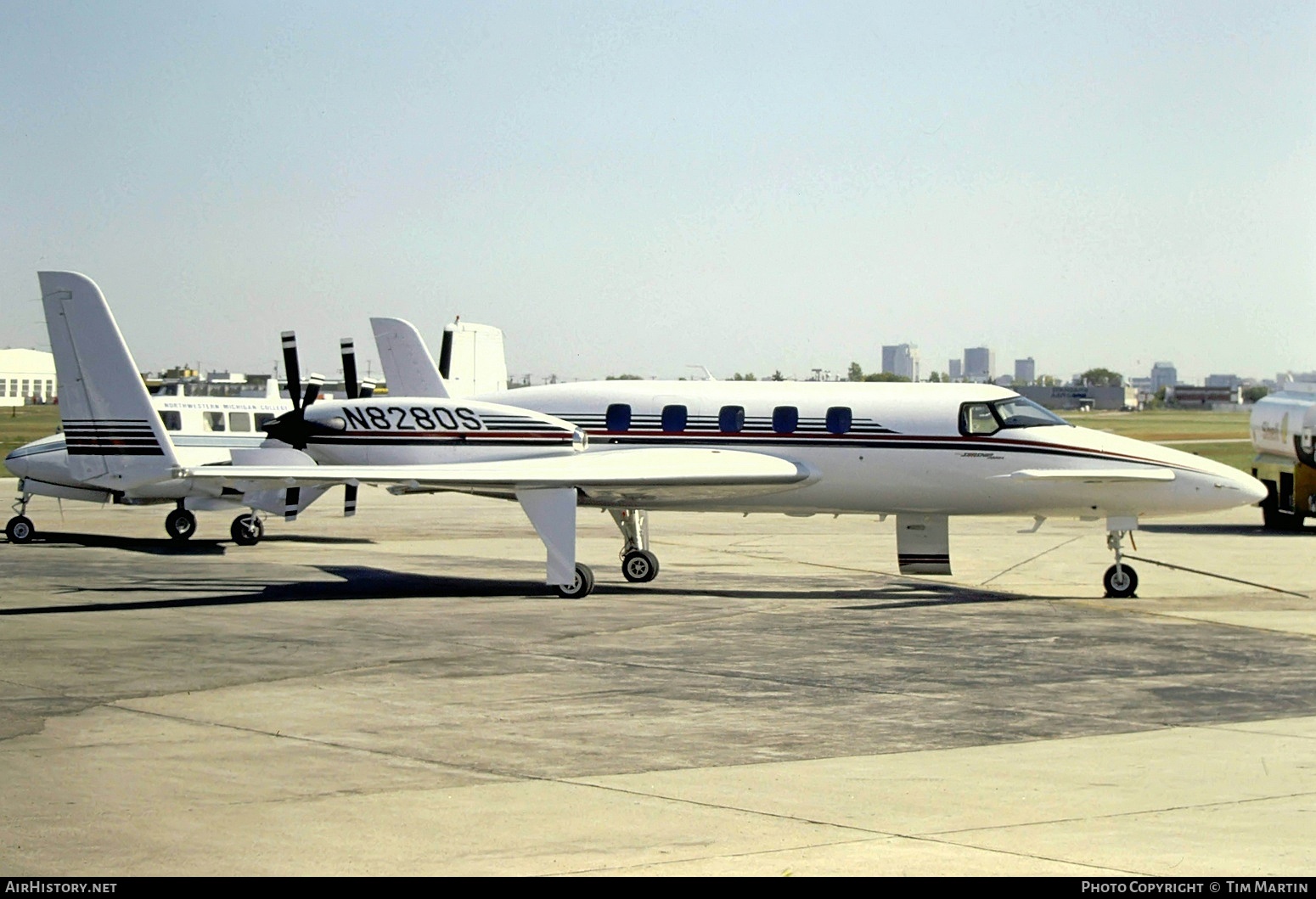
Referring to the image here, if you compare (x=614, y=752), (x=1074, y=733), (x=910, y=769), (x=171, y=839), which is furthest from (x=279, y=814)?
(x=1074, y=733)

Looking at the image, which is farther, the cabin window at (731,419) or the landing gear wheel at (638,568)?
the landing gear wheel at (638,568)

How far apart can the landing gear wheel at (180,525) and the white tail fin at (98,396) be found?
765cm

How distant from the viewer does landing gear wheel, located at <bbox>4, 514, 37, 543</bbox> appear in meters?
28.3

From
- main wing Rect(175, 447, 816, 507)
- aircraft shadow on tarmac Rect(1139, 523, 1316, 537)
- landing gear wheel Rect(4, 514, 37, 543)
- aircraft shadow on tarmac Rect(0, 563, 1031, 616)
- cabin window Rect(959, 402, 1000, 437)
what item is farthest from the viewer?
aircraft shadow on tarmac Rect(1139, 523, 1316, 537)

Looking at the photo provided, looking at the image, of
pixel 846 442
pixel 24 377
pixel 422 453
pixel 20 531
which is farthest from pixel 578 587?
pixel 24 377

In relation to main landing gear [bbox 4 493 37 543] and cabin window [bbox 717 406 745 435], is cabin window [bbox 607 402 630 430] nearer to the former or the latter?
cabin window [bbox 717 406 745 435]

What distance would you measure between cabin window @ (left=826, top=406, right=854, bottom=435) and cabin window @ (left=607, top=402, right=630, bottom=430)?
3.13 meters

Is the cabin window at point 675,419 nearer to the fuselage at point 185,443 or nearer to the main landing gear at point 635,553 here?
the main landing gear at point 635,553

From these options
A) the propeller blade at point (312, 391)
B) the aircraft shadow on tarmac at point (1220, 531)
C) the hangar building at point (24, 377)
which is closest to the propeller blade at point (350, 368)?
the propeller blade at point (312, 391)

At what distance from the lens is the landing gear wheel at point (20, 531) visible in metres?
28.3

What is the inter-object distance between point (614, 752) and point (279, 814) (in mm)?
2819

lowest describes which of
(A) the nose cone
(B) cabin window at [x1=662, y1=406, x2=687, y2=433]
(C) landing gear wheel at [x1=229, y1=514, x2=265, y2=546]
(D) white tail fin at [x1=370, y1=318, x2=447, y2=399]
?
(C) landing gear wheel at [x1=229, y1=514, x2=265, y2=546]

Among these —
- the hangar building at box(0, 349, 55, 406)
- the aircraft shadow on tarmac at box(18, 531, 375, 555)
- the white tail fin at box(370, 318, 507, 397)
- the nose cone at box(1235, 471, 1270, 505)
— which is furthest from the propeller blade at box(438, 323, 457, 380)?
the hangar building at box(0, 349, 55, 406)

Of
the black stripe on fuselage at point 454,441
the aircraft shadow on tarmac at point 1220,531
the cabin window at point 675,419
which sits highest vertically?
the cabin window at point 675,419
